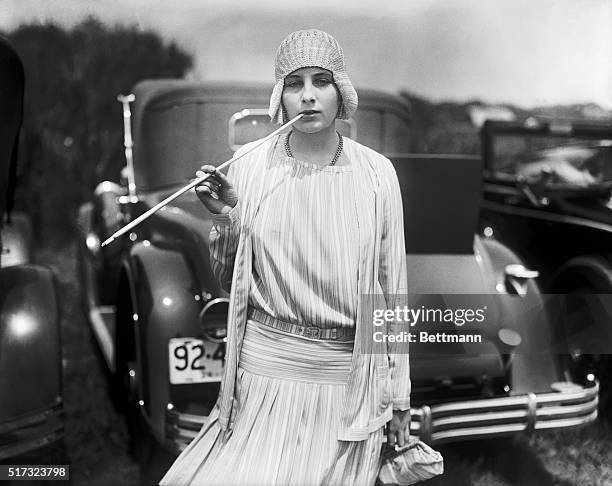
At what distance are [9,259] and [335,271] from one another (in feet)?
5.09

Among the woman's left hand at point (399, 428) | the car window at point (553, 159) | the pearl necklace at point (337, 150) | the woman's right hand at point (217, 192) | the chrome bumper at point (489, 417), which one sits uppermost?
the pearl necklace at point (337, 150)

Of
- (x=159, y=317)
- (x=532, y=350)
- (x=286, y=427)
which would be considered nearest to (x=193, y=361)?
(x=159, y=317)

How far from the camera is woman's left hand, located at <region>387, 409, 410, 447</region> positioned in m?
2.22

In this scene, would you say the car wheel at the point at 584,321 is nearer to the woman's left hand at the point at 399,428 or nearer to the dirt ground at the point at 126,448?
the dirt ground at the point at 126,448

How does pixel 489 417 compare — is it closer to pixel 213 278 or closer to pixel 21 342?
pixel 213 278

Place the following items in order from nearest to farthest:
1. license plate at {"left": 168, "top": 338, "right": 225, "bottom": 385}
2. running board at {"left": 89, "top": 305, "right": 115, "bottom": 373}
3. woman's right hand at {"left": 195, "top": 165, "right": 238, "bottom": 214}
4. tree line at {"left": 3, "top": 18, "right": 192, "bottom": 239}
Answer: woman's right hand at {"left": 195, "top": 165, "right": 238, "bottom": 214}
license plate at {"left": 168, "top": 338, "right": 225, "bottom": 385}
tree line at {"left": 3, "top": 18, "right": 192, "bottom": 239}
running board at {"left": 89, "top": 305, "right": 115, "bottom": 373}

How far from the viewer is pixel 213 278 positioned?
2854 millimetres

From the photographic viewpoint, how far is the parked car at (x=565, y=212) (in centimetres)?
312

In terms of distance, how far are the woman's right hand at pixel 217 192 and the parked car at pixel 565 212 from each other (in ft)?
4.89

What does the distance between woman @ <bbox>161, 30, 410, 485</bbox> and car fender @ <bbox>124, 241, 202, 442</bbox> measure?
651 mm

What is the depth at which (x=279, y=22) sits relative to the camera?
2.99 meters

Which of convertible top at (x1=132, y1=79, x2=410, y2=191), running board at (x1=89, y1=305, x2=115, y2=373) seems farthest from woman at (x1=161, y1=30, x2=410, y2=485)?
running board at (x1=89, y1=305, x2=115, y2=373)

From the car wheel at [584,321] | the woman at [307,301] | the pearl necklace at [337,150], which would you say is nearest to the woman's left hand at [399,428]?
the woman at [307,301]

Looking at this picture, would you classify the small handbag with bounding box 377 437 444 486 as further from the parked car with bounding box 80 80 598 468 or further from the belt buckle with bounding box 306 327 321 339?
the parked car with bounding box 80 80 598 468
